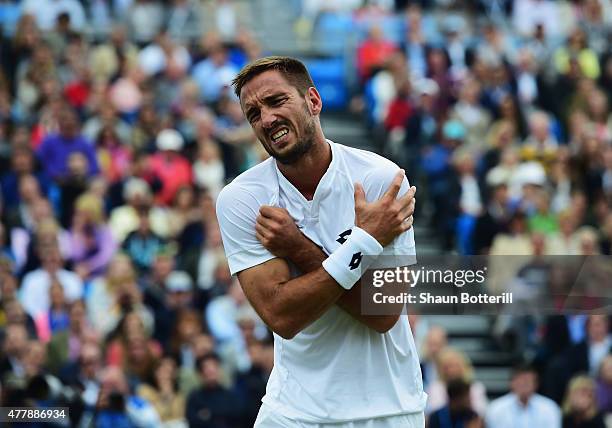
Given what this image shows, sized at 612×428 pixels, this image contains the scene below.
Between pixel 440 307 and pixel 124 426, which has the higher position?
pixel 440 307

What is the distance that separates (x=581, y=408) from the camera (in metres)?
10.9

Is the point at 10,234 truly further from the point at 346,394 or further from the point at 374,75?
the point at 346,394

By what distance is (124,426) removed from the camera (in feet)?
31.0

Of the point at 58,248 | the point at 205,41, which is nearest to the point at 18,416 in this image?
the point at 58,248

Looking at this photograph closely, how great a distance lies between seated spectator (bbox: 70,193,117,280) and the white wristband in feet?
24.9

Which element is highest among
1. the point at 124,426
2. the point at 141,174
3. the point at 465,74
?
the point at 465,74

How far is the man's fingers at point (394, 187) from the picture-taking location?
5012 mm

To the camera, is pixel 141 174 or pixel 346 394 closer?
pixel 346 394

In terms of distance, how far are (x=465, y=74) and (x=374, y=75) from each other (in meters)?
1.23

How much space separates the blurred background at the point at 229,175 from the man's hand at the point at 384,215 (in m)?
3.99

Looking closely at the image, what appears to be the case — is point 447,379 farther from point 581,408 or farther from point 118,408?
point 118,408

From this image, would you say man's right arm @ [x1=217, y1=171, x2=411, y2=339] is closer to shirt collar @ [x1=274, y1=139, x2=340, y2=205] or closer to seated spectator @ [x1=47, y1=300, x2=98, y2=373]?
shirt collar @ [x1=274, y1=139, x2=340, y2=205]

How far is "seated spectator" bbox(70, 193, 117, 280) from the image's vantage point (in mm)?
12320

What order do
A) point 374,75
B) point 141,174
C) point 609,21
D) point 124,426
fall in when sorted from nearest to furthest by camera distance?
1. point 124,426
2. point 141,174
3. point 374,75
4. point 609,21
